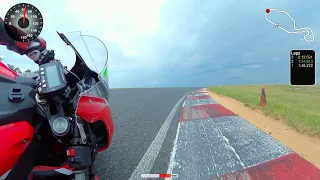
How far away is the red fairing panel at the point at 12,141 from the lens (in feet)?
4.92

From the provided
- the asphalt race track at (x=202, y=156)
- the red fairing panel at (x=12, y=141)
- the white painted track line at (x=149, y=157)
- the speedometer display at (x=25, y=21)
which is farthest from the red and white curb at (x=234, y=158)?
the speedometer display at (x=25, y=21)

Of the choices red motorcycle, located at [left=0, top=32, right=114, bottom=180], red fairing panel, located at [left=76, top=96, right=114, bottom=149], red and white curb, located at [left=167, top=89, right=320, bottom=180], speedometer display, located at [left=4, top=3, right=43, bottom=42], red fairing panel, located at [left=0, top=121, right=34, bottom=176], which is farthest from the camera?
red and white curb, located at [left=167, top=89, right=320, bottom=180]

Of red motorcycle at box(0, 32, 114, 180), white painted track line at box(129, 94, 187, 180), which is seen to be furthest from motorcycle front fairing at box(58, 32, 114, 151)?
white painted track line at box(129, 94, 187, 180)

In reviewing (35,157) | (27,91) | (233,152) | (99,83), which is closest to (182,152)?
(233,152)

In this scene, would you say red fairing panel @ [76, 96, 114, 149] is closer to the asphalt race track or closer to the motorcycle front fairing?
the motorcycle front fairing

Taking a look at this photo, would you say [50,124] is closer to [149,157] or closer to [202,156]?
[149,157]

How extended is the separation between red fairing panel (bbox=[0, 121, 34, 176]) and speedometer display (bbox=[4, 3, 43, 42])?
0.92 meters

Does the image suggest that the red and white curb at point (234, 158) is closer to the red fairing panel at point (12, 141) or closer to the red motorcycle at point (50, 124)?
the red motorcycle at point (50, 124)

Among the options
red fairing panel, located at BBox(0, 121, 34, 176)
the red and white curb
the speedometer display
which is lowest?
the red and white curb

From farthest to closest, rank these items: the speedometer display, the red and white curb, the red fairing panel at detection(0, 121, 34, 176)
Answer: the red and white curb < the speedometer display < the red fairing panel at detection(0, 121, 34, 176)

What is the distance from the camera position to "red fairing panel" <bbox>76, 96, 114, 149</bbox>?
1.84 m

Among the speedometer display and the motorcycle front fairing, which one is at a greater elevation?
the speedometer display

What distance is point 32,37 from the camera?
2.23 metres

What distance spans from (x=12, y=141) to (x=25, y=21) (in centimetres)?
138
